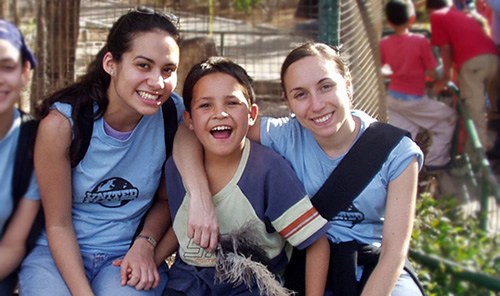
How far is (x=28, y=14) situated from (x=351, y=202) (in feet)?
28.3

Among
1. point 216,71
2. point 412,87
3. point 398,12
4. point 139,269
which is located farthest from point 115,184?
point 398,12

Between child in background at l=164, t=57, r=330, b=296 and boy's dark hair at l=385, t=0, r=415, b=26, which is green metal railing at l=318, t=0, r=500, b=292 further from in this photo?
child in background at l=164, t=57, r=330, b=296

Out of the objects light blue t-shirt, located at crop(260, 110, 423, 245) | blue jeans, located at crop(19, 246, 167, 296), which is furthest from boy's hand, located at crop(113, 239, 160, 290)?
light blue t-shirt, located at crop(260, 110, 423, 245)

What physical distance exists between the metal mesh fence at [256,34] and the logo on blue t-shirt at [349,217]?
1.27m

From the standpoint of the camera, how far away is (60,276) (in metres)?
3.00

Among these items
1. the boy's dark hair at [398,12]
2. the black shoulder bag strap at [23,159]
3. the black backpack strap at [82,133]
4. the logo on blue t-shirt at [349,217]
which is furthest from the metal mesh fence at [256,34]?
the black shoulder bag strap at [23,159]

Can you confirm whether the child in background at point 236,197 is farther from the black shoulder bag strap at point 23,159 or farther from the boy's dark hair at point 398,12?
the boy's dark hair at point 398,12

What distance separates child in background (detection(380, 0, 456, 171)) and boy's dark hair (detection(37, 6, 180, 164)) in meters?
4.38

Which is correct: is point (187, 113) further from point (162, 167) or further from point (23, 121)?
point (23, 121)

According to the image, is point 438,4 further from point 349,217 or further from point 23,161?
point 23,161

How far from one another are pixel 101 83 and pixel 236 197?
0.69 meters

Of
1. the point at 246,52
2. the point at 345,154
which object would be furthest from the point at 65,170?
the point at 246,52

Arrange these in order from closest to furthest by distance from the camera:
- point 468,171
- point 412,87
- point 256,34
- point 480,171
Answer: point 480,171
point 468,171
point 256,34
point 412,87

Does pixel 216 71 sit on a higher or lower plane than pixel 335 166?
higher
